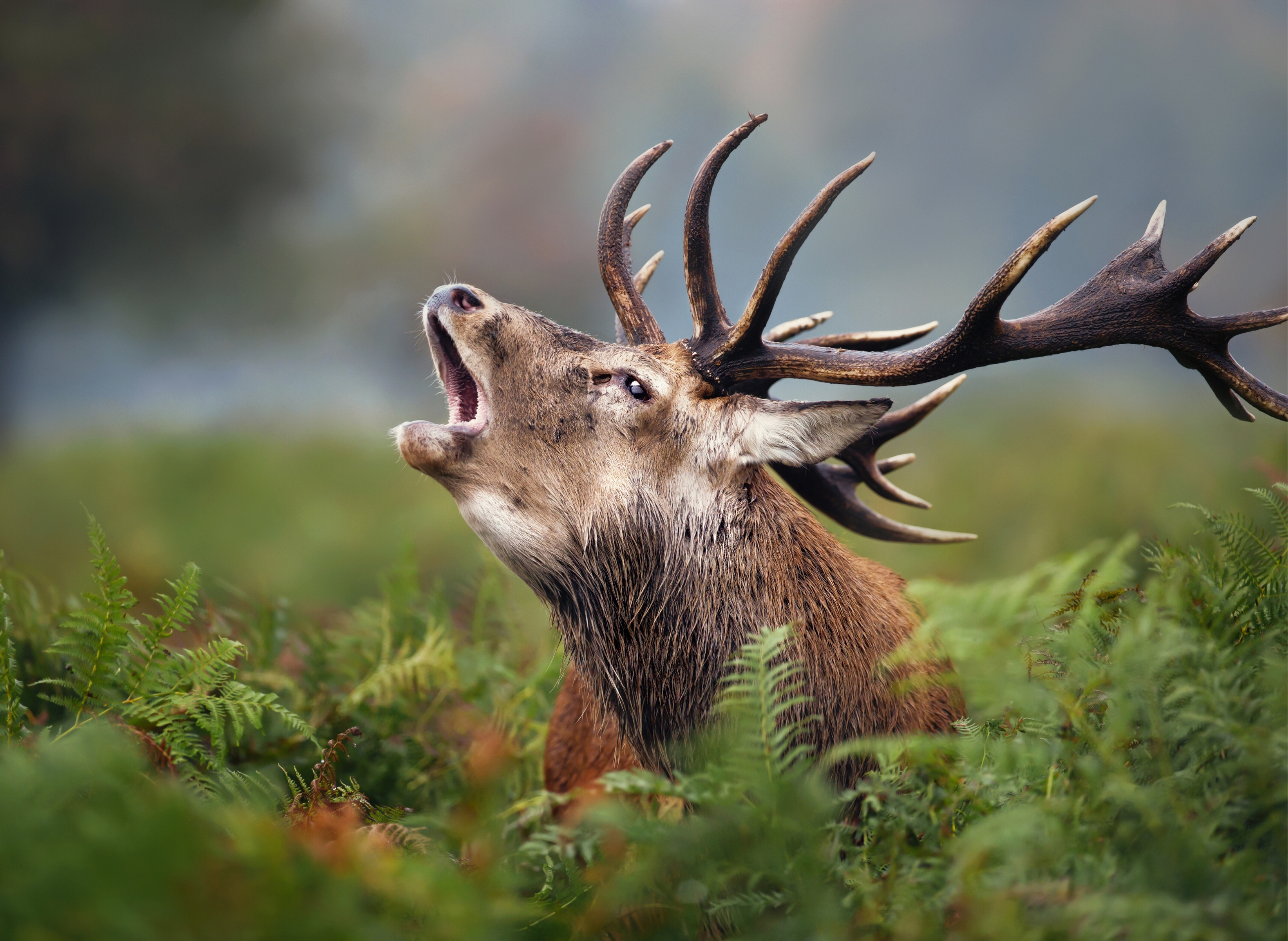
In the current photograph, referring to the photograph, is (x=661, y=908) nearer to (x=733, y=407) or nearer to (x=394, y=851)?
(x=394, y=851)

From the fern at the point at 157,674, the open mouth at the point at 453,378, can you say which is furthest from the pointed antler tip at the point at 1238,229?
the fern at the point at 157,674

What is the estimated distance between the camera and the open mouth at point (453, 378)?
7.55 ft

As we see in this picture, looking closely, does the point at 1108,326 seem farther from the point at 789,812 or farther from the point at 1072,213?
the point at 789,812

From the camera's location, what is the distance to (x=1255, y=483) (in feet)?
13.3

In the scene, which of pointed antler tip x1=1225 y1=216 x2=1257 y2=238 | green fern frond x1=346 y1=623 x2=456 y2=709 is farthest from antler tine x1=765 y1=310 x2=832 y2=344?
green fern frond x1=346 y1=623 x2=456 y2=709

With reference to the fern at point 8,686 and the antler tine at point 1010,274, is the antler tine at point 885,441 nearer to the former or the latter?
the antler tine at point 1010,274

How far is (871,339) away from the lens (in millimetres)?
2662

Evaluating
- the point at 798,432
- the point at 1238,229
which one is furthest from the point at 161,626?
the point at 1238,229

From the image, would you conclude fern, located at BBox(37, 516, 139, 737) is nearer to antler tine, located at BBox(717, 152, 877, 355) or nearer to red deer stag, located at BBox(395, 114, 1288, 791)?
red deer stag, located at BBox(395, 114, 1288, 791)

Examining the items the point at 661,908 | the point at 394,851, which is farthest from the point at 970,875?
the point at 394,851

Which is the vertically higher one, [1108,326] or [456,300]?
[456,300]

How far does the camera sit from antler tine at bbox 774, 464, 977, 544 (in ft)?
8.79

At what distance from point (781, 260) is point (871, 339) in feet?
2.07

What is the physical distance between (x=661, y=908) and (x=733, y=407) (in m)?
1.30
